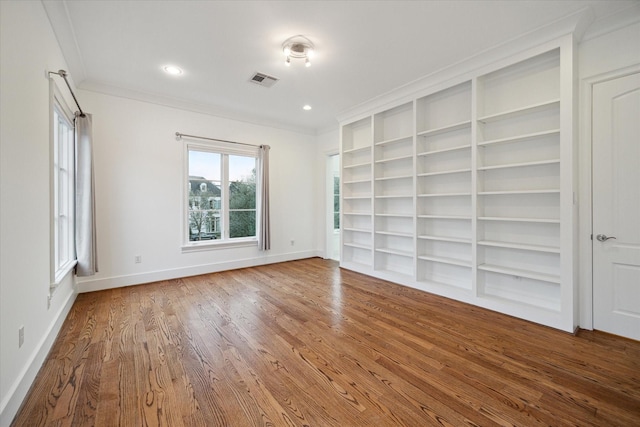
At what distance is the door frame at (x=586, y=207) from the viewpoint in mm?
2521

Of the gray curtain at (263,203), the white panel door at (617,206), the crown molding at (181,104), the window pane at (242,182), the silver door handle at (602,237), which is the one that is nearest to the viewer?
the white panel door at (617,206)

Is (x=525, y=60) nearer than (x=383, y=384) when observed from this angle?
No

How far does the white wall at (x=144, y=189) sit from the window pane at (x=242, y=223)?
0.32 metres

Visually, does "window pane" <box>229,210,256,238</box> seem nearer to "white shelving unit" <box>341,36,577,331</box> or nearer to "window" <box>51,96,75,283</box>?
"window" <box>51,96,75,283</box>

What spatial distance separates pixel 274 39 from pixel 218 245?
3362mm

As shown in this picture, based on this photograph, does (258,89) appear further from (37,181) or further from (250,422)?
(250,422)

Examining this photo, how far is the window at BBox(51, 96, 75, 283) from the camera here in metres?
2.87

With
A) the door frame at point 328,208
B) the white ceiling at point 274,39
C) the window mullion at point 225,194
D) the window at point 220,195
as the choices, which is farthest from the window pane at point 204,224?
the door frame at point 328,208

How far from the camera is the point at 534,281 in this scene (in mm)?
2879

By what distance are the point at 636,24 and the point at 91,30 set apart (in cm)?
490

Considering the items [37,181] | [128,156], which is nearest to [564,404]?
[37,181]

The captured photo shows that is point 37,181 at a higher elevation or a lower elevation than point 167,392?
higher

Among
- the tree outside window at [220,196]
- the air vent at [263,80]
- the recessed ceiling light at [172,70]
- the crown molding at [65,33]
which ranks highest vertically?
the air vent at [263,80]

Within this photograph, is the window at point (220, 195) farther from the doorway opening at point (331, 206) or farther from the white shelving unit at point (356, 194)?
the white shelving unit at point (356, 194)
